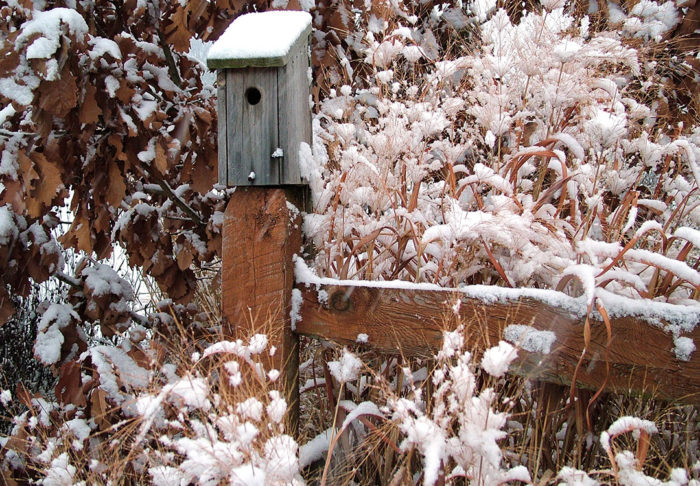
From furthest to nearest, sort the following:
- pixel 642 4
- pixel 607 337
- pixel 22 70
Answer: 1. pixel 642 4
2. pixel 22 70
3. pixel 607 337

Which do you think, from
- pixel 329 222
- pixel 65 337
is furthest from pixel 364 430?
pixel 65 337

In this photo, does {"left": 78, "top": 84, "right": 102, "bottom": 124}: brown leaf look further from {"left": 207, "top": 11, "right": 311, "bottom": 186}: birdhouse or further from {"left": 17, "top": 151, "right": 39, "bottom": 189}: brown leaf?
{"left": 207, "top": 11, "right": 311, "bottom": 186}: birdhouse

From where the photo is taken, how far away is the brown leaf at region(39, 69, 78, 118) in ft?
5.72

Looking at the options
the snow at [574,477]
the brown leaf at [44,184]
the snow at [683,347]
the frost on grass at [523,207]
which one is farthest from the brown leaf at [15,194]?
the snow at [683,347]

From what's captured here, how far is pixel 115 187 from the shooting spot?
1.96 m

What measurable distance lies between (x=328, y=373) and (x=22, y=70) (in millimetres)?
1335

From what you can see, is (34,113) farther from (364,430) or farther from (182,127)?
(364,430)

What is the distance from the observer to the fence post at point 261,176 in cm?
143

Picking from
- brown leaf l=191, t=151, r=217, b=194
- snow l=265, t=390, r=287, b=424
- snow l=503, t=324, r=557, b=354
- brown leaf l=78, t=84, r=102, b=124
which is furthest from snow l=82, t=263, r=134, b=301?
snow l=503, t=324, r=557, b=354

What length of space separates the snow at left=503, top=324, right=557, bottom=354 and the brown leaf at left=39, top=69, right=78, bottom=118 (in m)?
1.47

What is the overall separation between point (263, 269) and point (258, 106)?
16.9 inches

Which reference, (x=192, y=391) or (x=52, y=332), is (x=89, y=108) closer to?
(x=52, y=332)

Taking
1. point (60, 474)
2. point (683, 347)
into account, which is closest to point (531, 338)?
point (683, 347)

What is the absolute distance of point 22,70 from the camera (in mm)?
1736
